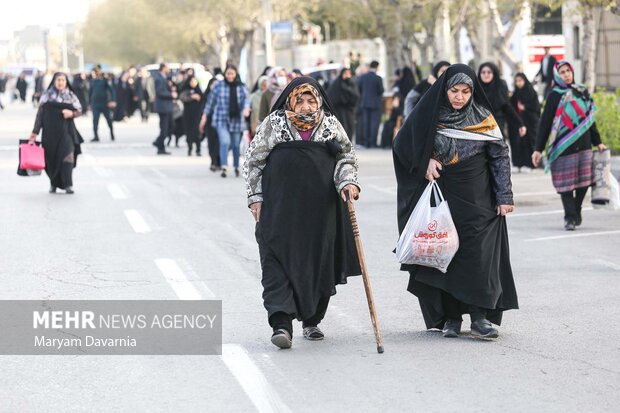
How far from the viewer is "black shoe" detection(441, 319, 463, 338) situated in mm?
8297

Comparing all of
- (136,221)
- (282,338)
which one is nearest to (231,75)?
(136,221)

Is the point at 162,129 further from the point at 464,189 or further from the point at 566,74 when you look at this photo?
the point at 464,189

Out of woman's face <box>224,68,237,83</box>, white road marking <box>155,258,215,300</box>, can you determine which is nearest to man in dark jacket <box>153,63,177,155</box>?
woman's face <box>224,68,237,83</box>

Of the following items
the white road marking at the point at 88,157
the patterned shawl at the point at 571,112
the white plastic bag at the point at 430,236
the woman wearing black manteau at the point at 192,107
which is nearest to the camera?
the white plastic bag at the point at 430,236

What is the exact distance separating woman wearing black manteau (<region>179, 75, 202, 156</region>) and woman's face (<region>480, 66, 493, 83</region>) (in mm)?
8963

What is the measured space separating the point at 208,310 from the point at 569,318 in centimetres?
236

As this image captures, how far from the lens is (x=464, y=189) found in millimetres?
8281

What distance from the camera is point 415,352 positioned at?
7.84 m

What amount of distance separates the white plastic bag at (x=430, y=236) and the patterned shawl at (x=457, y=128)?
0.67 feet

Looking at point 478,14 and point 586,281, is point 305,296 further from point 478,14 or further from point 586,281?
point 478,14

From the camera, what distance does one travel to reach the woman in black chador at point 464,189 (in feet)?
26.8

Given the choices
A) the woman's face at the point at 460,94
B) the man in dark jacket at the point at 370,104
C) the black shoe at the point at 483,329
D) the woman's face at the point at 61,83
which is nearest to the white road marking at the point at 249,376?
the black shoe at the point at 483,329

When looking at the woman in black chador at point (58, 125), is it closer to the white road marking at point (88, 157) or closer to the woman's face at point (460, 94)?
the white road marking at point (88, 157)

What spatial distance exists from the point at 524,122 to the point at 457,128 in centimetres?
1365
